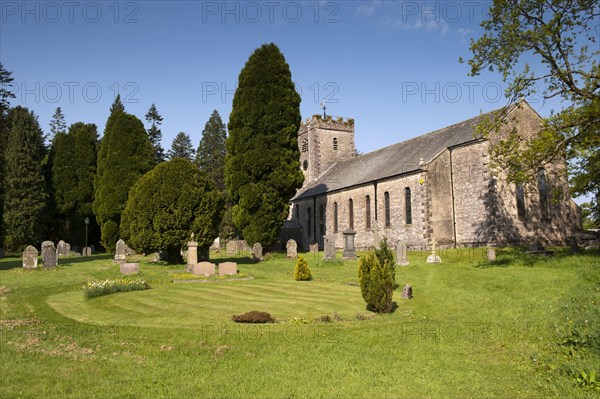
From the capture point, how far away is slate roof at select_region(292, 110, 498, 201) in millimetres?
33625

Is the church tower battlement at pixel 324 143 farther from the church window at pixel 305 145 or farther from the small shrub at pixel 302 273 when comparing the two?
the small shrub at pixel 302 273

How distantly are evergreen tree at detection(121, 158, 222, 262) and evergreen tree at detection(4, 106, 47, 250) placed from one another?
20.5m

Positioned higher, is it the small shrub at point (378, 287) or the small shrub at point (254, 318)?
the small shrub at point (378, 287)

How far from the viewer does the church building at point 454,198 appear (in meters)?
30.1

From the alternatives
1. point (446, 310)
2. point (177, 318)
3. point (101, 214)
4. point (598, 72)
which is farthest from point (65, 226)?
point (598, 72)

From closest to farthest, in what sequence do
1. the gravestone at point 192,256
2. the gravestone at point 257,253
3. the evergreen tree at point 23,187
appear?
the gravestone at point 192,256, the gravestone at point 257,253, the evergreen tree at point 23,187

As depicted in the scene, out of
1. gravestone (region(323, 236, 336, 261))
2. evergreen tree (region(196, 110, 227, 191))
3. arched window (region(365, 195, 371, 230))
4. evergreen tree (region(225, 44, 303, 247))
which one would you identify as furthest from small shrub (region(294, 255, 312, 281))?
evergreen tree (region(196, 110, 227, 191))

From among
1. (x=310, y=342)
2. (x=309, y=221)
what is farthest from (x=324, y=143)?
(x=310, y=342)

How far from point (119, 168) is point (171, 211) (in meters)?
16.9

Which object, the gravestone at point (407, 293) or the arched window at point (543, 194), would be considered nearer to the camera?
the gravestone at point (407, 293)

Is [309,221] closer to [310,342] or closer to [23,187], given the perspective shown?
[23,187]

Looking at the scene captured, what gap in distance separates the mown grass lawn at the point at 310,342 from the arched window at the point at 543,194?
13374 millimetres

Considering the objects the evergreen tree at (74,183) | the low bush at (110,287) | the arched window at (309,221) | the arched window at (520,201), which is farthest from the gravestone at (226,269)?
the evergreen tree at (74,183)

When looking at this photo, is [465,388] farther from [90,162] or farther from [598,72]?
[90,162]
